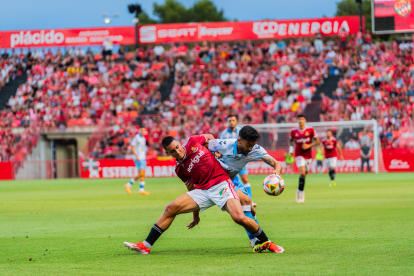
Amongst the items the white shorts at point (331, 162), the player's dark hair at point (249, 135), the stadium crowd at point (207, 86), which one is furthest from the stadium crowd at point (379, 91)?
the player's dark hair at point (249, 135)

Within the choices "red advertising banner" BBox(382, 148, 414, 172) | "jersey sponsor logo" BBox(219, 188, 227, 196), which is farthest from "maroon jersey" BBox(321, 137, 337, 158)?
"jersey sponsor logo" BBox(219, 188, 227, 196)

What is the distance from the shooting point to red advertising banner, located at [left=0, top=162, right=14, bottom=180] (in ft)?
123

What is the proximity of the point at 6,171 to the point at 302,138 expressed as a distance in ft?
85.1

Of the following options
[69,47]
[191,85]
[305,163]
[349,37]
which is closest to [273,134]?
[191,85]

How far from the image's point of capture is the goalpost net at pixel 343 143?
32531mm

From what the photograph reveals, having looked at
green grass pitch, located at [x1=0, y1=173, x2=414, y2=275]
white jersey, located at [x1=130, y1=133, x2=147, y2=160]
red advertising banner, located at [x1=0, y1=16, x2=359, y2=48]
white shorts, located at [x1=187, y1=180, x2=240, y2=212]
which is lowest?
green grass pitch, located at [x1=0, y1=173, x2=414, y2=275]

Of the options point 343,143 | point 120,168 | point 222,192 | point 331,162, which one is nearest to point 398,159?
point 343,143

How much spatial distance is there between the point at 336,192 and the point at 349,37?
82.3 ft

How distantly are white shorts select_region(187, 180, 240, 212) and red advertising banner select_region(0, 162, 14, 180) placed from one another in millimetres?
31901

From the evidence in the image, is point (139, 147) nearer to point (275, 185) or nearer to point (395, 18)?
point (275, 185)

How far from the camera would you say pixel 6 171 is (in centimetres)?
3756

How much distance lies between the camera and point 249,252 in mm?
8055

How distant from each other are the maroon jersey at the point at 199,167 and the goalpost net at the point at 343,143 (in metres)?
25.5

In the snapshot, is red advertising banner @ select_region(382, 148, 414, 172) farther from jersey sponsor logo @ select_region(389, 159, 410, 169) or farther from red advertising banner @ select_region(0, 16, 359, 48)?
red advertising banner @ select_region(0, 16, 359, 48)
